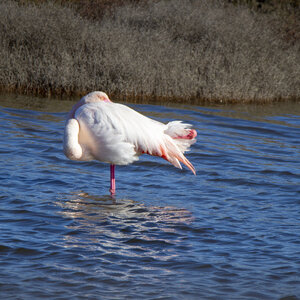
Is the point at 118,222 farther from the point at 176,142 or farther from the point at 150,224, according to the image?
the point at 176,142

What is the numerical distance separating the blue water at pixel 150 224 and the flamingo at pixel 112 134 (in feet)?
1.49

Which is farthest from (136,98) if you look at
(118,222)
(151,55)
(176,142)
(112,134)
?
(118,222)

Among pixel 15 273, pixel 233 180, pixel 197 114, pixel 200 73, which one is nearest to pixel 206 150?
pixel 233 180

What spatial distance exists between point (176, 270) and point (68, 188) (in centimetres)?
260

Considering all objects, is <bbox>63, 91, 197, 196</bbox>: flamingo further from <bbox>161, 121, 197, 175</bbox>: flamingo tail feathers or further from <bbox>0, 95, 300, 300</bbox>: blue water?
<bbox>0, 95, 300, 300</bbox>: blue water

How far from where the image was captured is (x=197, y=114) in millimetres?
→ 12555

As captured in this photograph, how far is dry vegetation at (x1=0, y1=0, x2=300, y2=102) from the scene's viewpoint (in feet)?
46.4

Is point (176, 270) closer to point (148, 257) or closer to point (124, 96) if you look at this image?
point (148, 257)

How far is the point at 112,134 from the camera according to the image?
6027 millimetres

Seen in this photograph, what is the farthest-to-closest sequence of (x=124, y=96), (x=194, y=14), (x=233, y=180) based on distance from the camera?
(x=194, y=14)
(x=124, y=96)
(x=233, y=180)

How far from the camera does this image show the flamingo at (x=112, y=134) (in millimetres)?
5930

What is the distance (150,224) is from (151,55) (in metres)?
10.1

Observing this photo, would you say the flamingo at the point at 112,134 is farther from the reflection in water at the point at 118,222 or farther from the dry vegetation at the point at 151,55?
the dry vegetation at the point at 151,55

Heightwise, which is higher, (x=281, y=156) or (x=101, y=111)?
(x=101, y=111)
